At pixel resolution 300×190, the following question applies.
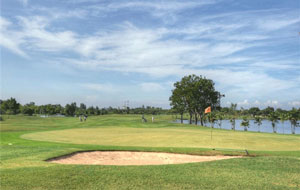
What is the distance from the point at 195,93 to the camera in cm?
7269

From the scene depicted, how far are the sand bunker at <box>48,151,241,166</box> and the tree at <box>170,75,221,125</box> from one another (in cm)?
5517

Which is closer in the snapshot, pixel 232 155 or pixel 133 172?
pixel 133 172

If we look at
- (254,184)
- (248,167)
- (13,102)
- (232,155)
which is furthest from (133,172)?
(13,102)

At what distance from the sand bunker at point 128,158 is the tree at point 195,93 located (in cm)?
5517

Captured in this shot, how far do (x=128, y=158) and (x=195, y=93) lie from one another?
5761 cm

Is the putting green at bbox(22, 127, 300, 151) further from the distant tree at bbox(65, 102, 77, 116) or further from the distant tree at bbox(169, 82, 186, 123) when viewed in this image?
the distant tree at bbox(65, 102, 77, 116)

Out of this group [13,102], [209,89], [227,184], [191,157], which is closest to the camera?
[227,184]

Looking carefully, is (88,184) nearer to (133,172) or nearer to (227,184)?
(133,172)

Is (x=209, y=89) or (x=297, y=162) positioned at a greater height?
(x=209, y=89)

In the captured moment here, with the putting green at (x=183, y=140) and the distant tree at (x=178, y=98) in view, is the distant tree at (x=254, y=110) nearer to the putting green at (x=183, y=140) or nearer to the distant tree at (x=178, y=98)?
the distant tree at (x=178, y=98)

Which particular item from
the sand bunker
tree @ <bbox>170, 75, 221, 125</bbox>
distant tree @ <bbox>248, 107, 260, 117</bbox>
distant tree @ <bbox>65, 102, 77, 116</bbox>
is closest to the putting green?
the sand bunker

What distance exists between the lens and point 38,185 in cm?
924

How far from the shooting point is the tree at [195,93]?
72.9 m

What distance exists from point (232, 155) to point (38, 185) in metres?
13.0
